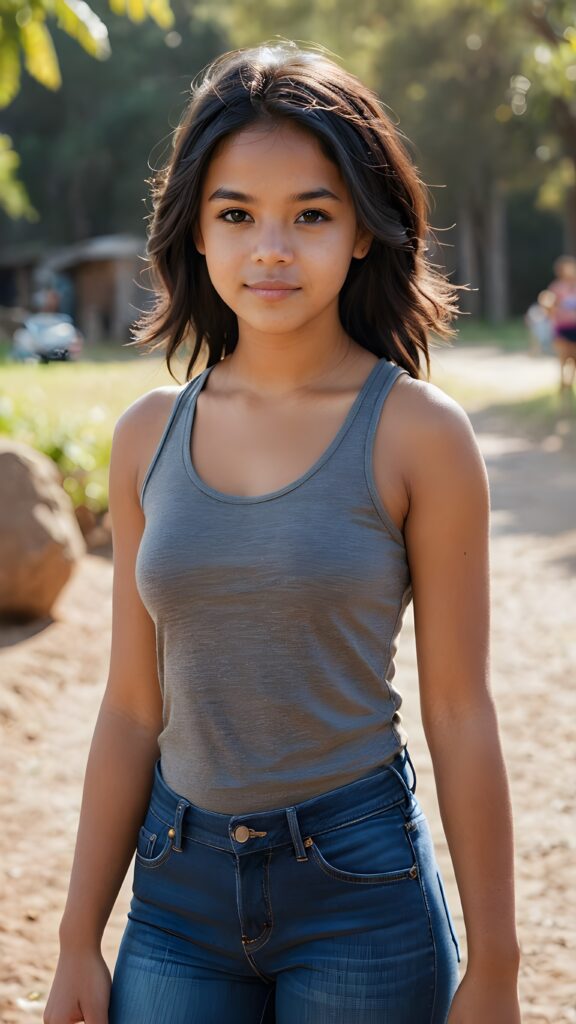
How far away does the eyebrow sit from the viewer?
1.87 metres

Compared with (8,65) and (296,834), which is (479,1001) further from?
(8,65)

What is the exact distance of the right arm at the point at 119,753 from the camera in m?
1.96

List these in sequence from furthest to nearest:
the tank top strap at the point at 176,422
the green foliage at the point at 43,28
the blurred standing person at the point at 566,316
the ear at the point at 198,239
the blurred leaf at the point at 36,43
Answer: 1. the blurred standing person at the point at 566,316
2. the blurred leaf at the point at 36,43
3. the green foliage at the point at 43,28
4. the ear at the point at 198,239
5. the tank top strap at the point at 176,422

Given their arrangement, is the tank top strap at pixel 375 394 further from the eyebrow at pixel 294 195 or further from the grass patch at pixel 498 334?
the grass patch at pixel 498 334

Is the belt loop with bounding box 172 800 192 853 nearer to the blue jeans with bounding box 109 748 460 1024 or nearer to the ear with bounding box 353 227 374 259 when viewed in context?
the blue jeans with bounding box 109 748 460 1024

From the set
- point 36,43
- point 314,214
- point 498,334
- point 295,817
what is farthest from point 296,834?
point 498,334

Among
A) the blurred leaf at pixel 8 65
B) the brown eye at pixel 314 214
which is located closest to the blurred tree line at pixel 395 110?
the blurred leaf at pixel 8 65

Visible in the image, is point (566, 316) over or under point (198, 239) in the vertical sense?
under

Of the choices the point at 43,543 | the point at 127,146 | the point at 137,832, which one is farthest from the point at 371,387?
the point at 127,146

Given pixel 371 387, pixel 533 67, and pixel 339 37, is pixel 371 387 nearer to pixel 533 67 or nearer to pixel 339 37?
pixel 533 67

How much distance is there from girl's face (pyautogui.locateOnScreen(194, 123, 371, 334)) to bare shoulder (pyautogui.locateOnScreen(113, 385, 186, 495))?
20cm

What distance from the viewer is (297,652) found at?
1769 millimetres

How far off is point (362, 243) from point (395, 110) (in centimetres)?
2846

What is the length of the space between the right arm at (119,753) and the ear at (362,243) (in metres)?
0.40
